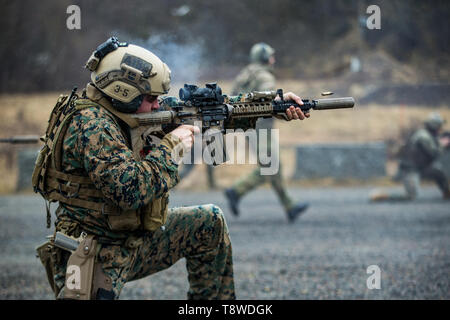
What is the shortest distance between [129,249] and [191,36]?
1412 cm

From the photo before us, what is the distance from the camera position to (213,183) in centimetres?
1191

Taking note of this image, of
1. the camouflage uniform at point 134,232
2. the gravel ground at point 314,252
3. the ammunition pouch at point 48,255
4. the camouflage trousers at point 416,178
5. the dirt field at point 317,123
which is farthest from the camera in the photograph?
the dirt field at point 317,123

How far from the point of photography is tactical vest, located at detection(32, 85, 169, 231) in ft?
9.53

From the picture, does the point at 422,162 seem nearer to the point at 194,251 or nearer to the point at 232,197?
the point at 232,197

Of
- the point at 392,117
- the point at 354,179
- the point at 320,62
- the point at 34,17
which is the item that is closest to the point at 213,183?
the point at 354,179

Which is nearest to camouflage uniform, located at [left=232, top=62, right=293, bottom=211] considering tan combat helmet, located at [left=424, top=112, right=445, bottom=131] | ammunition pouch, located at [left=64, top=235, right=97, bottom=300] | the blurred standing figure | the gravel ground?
the blurred standing figure

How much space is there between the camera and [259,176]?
25.3 ft

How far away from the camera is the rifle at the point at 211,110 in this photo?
10.0ft

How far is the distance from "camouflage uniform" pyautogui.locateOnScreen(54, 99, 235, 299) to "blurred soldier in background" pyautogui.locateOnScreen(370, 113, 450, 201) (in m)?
6.80

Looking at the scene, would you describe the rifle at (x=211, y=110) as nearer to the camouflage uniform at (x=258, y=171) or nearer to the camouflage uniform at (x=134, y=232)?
the camouflage uniform at (x=134, y=232)

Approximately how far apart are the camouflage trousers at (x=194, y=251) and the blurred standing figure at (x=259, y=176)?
4214mm

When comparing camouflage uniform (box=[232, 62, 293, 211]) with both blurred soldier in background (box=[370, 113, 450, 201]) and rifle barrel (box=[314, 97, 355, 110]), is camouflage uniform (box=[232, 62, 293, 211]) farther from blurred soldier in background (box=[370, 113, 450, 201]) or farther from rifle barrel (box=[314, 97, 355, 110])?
rifle barrel (box=[314, 97, 355, 110])

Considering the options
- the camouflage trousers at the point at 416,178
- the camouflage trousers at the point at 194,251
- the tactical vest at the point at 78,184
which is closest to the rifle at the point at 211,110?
the tactical vest at the point at 78,184

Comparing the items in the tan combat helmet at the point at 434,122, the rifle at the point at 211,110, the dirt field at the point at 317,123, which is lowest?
the rifle at the point at 211,110
